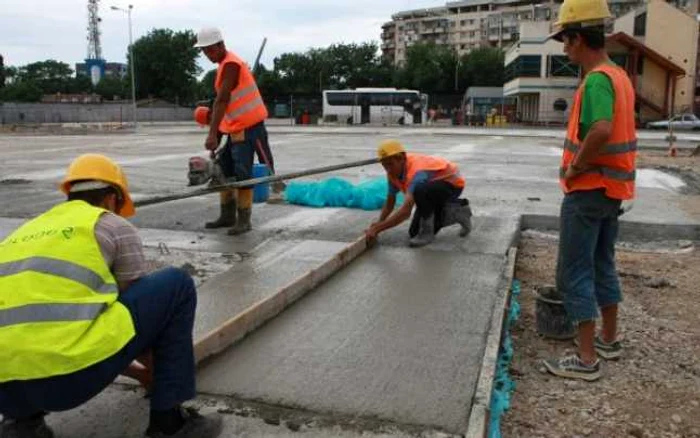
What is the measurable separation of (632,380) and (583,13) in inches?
73.3

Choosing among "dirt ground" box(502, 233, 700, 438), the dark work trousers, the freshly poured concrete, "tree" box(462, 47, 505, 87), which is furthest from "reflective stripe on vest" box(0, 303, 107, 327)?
"tree" box(462, 47, 505, 87)

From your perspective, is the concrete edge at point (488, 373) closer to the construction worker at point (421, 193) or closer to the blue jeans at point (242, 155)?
the construction worker at point (421, 193)

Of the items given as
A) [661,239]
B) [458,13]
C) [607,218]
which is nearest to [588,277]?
[607,218]

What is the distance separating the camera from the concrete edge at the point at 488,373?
8.73 feet

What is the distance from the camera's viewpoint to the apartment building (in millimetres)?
113938

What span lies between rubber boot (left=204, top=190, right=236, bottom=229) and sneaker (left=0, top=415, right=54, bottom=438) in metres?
4.00

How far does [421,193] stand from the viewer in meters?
5.69

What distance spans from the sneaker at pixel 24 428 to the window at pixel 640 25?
177ft

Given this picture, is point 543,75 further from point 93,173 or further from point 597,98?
point 93,173

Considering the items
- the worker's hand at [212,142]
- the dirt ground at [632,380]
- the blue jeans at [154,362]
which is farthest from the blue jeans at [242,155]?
the blue jeans at [154,362]

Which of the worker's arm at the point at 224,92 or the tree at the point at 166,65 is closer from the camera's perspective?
the worker's arm at the point at 224,92

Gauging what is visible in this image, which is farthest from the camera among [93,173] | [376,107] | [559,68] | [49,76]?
[49,76]

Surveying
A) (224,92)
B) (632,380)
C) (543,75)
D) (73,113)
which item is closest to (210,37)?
(224,92)

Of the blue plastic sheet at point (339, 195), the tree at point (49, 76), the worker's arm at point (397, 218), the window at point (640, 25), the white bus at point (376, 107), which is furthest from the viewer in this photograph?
the tree at point (49, 76)
